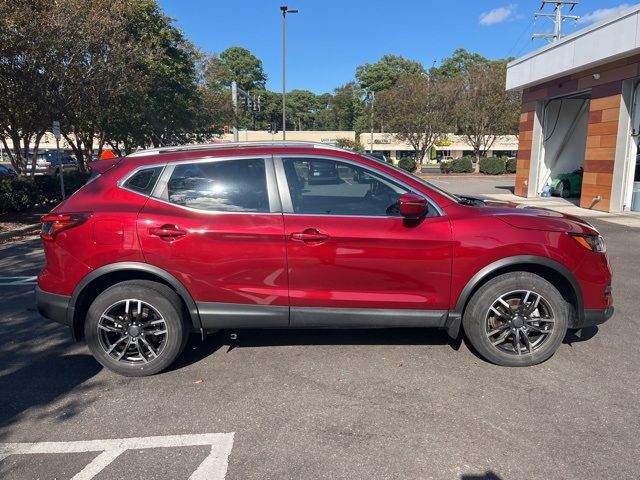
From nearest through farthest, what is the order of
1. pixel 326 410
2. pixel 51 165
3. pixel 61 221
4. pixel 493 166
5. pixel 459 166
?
pixel 326 410 → pixel 61 221 → pixel 51 165 → pixel 493 166 → pixel 459 166

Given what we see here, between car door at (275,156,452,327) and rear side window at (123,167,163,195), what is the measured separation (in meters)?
1.00

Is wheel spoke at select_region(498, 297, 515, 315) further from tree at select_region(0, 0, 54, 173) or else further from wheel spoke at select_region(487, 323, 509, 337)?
tree at select_region(0, 0, 54, 173)

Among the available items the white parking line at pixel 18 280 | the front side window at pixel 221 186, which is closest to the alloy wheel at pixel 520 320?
the front side window at pixel 221 186

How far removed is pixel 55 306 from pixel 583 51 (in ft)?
54.6

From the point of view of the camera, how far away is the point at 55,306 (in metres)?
3.76

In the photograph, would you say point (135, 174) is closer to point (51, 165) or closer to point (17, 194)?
point (17, 194)

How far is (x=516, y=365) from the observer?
3.91 meters

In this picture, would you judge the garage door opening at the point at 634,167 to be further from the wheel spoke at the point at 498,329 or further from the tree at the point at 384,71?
the tree at the point at 384,71

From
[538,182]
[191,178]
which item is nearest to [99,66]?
[191,178]

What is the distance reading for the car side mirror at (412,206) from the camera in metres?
3.55

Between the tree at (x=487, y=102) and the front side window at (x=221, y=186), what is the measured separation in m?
36.2

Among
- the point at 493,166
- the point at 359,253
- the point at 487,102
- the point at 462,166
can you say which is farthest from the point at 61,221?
the point at 462,166

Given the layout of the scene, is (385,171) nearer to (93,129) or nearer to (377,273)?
(377,273)

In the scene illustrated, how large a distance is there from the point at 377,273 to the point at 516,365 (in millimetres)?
1405
